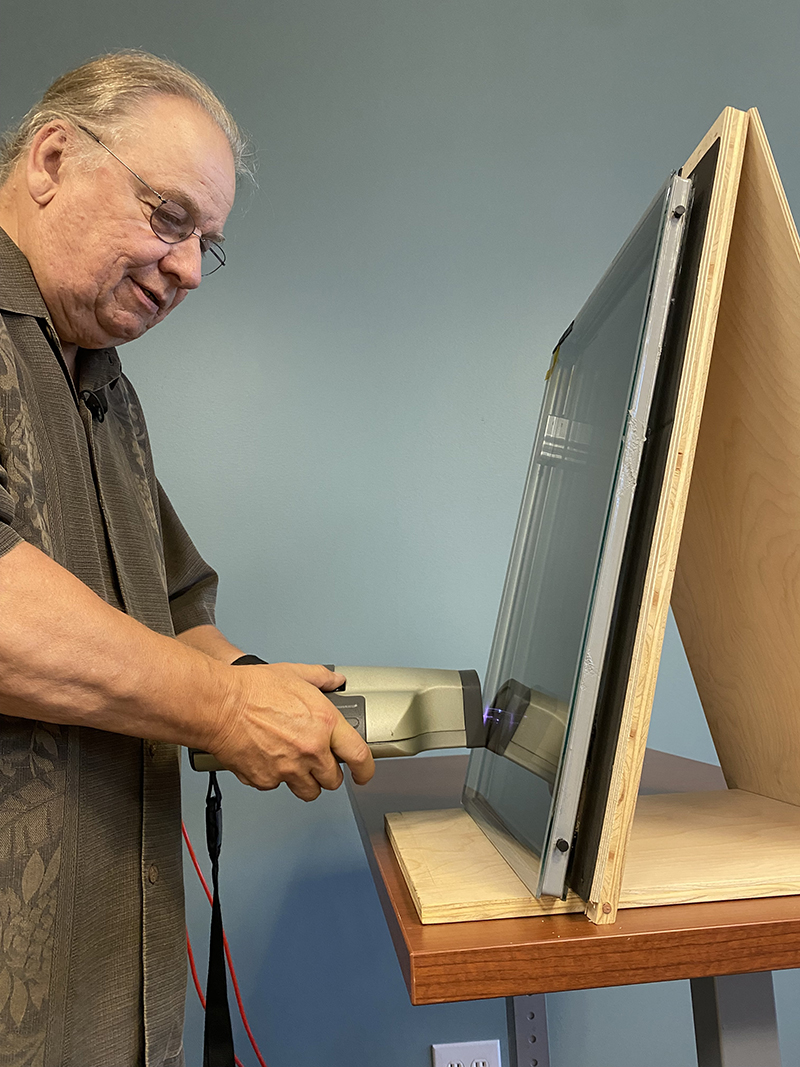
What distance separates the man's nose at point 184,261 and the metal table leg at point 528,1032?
3.80 feet

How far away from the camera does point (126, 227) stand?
85 centimetres

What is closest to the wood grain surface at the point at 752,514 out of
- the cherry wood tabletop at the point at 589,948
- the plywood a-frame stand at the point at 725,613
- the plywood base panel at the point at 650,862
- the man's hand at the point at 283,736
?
the plywood a-frame stand at the point at 725,613

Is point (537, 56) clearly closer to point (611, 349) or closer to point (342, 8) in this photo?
point (342, 8)

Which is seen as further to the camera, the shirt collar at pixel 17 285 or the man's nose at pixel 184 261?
the man's nose at pixel 184 261

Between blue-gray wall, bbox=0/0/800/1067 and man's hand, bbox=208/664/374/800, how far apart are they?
34.2 inches

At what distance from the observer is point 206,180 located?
0.90m

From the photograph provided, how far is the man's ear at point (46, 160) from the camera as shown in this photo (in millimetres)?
852

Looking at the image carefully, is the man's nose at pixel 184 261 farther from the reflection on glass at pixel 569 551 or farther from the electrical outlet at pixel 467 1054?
the electrical outlet at pixel 467 1054

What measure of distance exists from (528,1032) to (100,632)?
1058mm

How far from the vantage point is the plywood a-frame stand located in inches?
22.3

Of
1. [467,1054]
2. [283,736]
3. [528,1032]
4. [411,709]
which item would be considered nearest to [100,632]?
[283,736]

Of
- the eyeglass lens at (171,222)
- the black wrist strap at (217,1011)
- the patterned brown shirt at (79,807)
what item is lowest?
the black wrist strap at (217,1011)

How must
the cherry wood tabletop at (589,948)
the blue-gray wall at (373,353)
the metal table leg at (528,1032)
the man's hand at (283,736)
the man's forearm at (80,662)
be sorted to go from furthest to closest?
the blue-gray wall at (373,353), the metal table leg at (528,1032), the man's hand at (283,736), the man's forearm at (80,662), the cherry wood tabletop at (589,948)

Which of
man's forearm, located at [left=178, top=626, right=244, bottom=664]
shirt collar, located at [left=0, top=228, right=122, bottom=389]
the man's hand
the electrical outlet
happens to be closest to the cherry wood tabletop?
the man's hand
